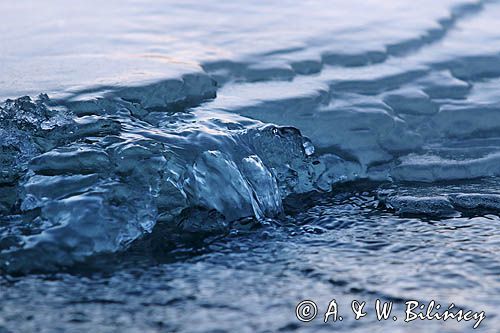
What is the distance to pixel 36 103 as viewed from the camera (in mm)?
3174

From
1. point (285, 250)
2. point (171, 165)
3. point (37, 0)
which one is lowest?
point (285, 250)

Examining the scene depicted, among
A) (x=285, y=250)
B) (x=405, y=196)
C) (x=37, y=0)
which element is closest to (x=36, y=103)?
(x=285, y=250)

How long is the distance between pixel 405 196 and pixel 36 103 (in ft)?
4.96

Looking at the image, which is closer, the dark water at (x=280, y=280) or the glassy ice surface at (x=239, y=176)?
the dark water at (x=280, y=280)

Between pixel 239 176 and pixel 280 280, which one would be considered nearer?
pixel 280 280

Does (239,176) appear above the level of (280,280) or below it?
above

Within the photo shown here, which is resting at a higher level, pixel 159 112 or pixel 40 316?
pixel 159 112

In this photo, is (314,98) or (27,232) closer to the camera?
(27,232)

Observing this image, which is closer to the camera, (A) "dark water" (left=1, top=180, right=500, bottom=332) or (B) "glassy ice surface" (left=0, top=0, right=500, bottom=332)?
(A) "dark water" (left=1, top=180, right=500, bottom=332)

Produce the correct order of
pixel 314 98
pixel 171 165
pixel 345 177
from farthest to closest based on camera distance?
pixel 314 98
pixel 345 177
pixel 171 165

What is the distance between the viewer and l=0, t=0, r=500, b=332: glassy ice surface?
87.9 inches

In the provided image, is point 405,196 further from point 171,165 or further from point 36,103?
point 36,103

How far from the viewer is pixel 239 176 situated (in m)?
2.89

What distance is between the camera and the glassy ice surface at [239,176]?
2232mm
